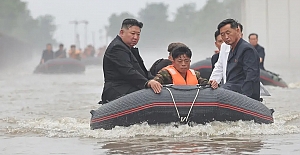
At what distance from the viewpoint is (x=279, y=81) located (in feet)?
61.4

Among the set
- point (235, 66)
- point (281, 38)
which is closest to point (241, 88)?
point (235, 66)

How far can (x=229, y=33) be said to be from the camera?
368 inches

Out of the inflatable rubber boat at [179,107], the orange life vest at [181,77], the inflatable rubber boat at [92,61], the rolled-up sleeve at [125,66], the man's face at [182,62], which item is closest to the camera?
the inflatable rubber boat at [179,107]

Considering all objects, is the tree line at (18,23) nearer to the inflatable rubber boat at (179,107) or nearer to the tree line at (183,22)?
the tree line at (183,22)

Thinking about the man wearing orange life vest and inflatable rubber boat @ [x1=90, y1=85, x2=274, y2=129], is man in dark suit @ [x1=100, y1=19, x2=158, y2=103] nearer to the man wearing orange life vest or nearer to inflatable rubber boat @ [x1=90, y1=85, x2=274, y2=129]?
the man wearing orange life vest

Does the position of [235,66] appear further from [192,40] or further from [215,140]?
[192,40]

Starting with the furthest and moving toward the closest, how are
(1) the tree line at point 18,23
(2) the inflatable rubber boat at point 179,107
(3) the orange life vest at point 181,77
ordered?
(1) the tree line at point 18,23 → (3) the orange life vest at point 181,77 → (2) the inflatable rubber boat at point 179,107

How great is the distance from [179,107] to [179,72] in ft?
2.14

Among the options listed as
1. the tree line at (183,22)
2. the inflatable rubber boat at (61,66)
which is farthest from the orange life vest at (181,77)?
the tree line at (183,22)

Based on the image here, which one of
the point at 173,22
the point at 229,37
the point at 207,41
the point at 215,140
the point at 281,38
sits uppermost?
the point at 173,22

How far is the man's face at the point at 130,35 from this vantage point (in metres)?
9.27

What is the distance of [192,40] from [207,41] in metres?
4.93

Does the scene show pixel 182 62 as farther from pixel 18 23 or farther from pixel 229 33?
pixel 18 23

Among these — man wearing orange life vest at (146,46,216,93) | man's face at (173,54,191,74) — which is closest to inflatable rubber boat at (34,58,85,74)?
man wearing orange life vest at (146,46,216,93)
